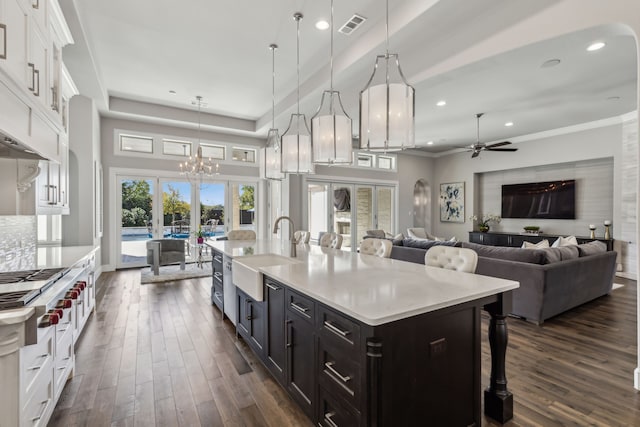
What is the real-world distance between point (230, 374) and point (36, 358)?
4.30 ft

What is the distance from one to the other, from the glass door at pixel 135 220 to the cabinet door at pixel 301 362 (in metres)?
6.31

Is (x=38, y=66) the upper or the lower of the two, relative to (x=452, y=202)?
upper

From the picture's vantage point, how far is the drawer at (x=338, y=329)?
1.44m

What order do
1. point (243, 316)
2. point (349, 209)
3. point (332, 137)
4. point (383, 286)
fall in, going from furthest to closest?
1. point (349, 209)
2. point (243, 316)
3. point (332, 137)
4. point (383, 286)

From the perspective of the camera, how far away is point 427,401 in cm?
155

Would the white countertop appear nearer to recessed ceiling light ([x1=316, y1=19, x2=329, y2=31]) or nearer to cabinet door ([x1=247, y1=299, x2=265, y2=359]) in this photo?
cabinet door ([x1=247, y1=299, x2=265, y2=359])

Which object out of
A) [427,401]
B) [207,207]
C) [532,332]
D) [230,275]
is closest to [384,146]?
[427,401]

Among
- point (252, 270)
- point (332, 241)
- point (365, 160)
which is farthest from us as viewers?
point (365, 160)

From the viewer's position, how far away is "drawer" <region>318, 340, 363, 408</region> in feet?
4.69

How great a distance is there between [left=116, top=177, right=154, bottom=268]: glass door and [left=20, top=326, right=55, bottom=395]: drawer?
5666 millimetres

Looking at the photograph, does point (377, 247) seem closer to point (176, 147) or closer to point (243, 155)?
point (243, 155)

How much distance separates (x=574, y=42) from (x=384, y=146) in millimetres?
2492

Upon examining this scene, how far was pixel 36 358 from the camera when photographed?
164cm

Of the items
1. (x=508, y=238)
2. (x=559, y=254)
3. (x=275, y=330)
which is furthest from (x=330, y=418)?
(x=508, y=238)
